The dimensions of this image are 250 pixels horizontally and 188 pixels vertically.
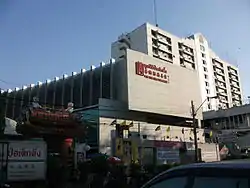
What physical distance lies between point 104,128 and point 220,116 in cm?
4022

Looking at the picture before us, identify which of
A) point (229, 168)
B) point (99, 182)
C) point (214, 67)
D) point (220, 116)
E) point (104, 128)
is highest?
point (214, 67)

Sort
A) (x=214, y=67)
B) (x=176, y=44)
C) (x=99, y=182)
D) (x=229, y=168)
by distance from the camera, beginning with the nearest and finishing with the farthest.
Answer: (x=229, y=168)
(x=99, y=182)
(x=176, y=44)
(x=214, y=67)

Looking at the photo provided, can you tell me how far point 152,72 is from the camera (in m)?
49.9

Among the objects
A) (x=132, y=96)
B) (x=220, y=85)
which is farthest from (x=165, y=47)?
(x=132, y=96)

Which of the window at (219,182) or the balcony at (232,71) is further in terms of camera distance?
the balcony at (232,71)

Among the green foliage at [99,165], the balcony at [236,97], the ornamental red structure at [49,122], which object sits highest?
the balcony at [236,97]

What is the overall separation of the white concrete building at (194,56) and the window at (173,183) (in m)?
66.9

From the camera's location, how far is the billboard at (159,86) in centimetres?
4634

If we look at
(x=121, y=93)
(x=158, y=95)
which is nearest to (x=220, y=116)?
(x=158, y=95)

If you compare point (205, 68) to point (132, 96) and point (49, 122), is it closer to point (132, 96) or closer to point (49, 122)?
point (132, 96)

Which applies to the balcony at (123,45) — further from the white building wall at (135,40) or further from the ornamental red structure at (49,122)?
the ornamental red structure at (49,122)

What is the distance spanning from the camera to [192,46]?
Answer: 93938 millimetres

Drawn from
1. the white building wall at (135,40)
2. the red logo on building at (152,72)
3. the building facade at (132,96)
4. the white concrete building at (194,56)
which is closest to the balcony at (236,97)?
the white concrete building at (194,56)

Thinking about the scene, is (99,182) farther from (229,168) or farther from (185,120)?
(185,120)
